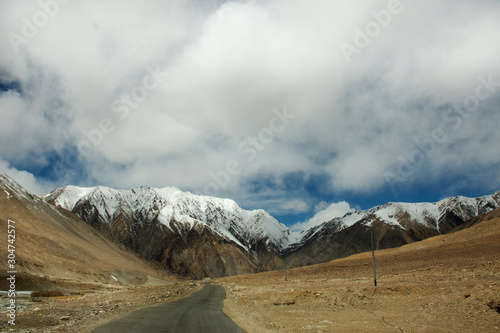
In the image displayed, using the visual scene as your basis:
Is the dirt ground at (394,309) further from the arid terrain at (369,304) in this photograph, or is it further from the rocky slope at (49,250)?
the rocky slope at (49,250)

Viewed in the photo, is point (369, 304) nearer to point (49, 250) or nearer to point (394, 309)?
point (394, 309)

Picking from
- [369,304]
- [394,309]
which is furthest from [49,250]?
[394,309]

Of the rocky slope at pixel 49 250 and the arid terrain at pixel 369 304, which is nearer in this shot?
the arid terrain at pixel 369 304

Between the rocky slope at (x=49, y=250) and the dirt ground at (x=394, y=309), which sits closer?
the dirt ground at (x=394, y=309)

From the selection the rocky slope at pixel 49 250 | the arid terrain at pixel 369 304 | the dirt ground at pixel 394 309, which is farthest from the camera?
the rocky slope at pixel 49 250

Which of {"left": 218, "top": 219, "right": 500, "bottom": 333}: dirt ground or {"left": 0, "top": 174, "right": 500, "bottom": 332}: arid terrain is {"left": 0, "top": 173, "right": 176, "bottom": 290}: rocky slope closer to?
{"left": 0, "top": 174, "right": 500, "bottom": 332}: arid terrain

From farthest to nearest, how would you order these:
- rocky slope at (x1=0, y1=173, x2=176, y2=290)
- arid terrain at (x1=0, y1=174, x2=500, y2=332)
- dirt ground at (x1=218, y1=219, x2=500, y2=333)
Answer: rocky slope at (x1=0, y1=173, x2=176, y2=290) < arid terrain at (x1=0, y1=174, x2=500, y2=332) < dirt ground at (x1=218, y1=219, x2=500, y2=333)

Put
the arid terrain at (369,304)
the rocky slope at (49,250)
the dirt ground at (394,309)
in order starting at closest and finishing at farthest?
the dirt ground at (394,309)
the arid terrain at (369,304)
the rocky slope at (49,250)

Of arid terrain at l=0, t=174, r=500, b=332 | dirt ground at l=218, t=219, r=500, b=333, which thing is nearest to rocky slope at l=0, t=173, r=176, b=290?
arid terrain at l=0, t=174, r=500, b=332

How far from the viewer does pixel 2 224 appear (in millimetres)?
72875

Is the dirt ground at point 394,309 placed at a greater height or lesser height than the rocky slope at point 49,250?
lesser

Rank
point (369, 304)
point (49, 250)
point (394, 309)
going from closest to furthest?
point (394, 309)
point (369, 304)
point (49, 250)

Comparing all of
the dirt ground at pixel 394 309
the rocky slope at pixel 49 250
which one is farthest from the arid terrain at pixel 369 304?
the rocky slope at pixel 49 250

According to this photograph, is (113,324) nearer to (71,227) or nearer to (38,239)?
(38,239)
